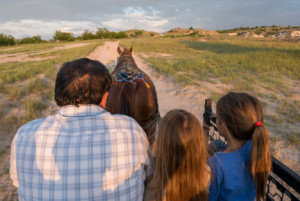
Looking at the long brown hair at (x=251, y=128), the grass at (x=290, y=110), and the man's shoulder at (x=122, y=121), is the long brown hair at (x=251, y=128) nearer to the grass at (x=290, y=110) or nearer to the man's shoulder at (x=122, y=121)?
the man's shoulder at (x=122, y=121)

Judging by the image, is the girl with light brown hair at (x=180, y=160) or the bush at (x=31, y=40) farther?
the bush at (x=31, y=40)

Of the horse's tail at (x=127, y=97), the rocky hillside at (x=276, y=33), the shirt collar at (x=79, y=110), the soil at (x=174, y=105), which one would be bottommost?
the soil at (x=174, y=105)

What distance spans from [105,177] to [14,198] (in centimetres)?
249

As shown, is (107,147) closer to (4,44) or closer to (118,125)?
(118,125)

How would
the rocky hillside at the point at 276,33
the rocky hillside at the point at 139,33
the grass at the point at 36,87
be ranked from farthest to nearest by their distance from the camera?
the rocky hillside at the point at 139,33, the rocky hillside at the point at 276,33, the grass at the point at 36,87

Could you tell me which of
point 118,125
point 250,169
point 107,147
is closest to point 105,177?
point 107,147

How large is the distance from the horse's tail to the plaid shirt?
1.35m

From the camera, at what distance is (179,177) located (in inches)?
50.4

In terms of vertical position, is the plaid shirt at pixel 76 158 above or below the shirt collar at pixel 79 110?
below

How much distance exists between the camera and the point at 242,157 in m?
1.43

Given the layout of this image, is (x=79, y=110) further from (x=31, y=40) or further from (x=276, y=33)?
(x=31, y=40)

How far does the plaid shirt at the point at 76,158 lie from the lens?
1110 mm

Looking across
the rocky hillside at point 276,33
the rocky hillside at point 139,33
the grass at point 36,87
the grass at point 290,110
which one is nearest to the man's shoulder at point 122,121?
the grass at point 290,110

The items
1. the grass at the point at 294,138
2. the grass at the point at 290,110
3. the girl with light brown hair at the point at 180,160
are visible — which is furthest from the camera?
the grass at the point at 290,110
